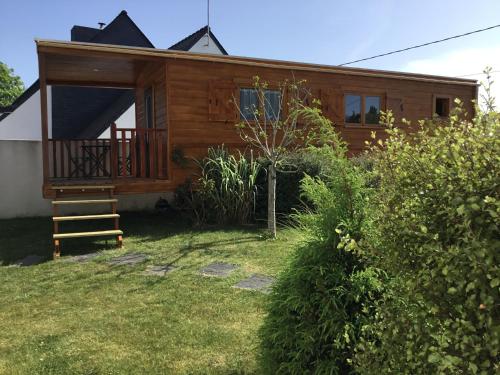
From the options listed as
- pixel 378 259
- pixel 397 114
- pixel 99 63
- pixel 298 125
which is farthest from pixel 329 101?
pixel 378 259

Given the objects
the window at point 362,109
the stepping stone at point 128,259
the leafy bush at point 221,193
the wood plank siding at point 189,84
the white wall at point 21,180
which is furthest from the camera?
the window at point 362,109

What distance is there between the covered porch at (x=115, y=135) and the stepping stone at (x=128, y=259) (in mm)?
1834

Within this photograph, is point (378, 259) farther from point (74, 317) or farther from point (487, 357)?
point (74, 317)

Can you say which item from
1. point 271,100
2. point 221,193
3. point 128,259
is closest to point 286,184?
point 221,193

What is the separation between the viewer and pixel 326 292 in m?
2.20

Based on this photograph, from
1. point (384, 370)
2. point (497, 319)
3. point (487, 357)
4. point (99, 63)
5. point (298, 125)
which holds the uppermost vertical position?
point (99, 63)

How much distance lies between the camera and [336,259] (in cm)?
229

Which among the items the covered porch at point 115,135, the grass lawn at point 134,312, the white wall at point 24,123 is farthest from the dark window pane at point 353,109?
the white wall at point 24,123

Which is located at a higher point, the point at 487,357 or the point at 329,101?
the point at 329,101

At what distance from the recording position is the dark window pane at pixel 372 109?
37.3 feet

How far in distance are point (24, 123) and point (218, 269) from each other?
14.0m

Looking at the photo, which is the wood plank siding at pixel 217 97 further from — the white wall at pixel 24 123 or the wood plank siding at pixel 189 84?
the white wall at pixel 24 123

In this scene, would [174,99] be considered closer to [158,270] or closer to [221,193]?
[221,193]

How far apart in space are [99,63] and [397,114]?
293 inches
